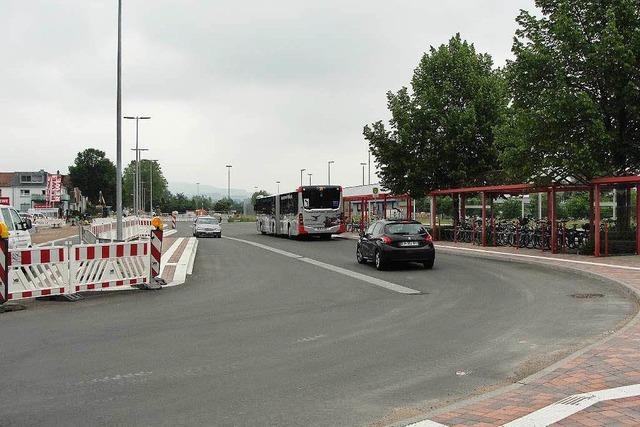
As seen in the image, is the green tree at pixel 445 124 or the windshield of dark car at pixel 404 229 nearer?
the windshield of dark car at pixel 404 229

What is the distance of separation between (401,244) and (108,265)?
790 centimetres

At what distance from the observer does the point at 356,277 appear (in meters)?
15.6

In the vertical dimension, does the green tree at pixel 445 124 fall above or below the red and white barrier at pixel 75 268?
above

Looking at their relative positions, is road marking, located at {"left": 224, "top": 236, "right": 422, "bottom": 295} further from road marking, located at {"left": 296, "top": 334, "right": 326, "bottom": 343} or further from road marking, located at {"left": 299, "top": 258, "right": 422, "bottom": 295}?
road marking, located at {"left": 296, "top": 334, "right": 326, "bottom": 343}

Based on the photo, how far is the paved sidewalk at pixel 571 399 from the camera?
182 inches

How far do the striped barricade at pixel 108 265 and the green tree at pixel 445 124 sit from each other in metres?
22.3

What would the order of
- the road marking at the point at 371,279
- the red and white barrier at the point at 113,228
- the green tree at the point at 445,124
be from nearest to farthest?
the road marking at the point at 371,279 → the red and white barrier at the point at 113,228 → the green tree at the point at 445,124

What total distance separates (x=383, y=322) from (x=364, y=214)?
36439 mm

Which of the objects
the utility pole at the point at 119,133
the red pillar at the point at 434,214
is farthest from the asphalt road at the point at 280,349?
the red pillar at the point at 434,214

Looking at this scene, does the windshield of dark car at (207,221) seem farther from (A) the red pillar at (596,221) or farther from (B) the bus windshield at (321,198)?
(A) the red pillar at (596,221)

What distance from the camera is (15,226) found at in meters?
17.8

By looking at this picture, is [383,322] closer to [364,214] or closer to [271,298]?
[271,298]

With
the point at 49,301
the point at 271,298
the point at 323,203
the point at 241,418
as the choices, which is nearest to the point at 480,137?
the point at 323,203

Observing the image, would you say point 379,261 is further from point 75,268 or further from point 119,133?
point 119,133
